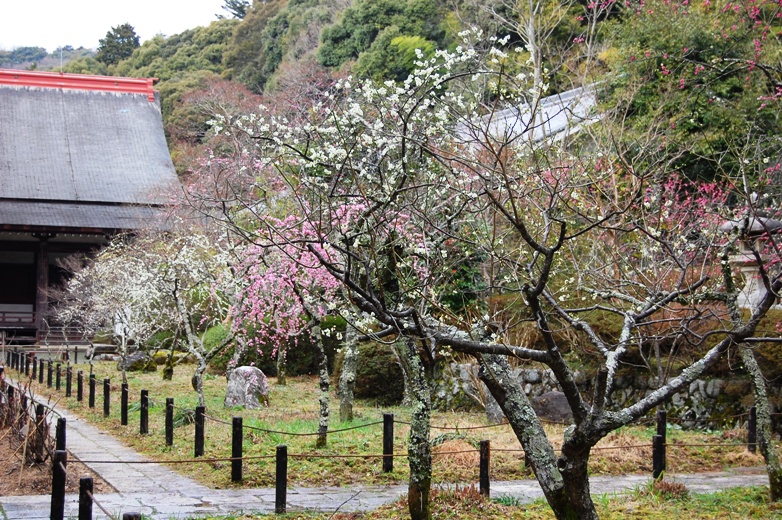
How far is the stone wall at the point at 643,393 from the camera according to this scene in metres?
12.2

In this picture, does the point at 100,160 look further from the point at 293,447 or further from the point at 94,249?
the point at 293,447

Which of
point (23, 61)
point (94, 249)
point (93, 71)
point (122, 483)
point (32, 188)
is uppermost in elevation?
point (23, 61)

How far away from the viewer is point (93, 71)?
4878 centimetres

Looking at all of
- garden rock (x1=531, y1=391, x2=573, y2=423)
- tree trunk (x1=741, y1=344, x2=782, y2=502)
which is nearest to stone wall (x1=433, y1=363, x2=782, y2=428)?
garden rock (x1=531, y1=391, x2=573, y2=423)

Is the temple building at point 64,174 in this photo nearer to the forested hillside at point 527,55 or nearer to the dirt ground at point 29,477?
the forested hillside at point 527,55

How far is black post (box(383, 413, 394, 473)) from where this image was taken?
8438 millimetres

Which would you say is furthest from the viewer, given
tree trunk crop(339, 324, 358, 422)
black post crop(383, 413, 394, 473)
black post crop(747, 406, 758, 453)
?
tree trunk crop(339, 324, 358, 422)

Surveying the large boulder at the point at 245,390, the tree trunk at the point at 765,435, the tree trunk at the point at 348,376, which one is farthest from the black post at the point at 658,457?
the large boulder at the point at 245,390

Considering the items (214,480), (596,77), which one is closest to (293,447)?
(214,480)

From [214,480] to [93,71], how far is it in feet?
151

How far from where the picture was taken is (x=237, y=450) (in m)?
7.96

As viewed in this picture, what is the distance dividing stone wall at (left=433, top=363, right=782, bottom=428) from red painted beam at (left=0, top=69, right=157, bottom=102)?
24.3 meters

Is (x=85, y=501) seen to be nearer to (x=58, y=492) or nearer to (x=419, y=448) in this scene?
(x=58, y=492)

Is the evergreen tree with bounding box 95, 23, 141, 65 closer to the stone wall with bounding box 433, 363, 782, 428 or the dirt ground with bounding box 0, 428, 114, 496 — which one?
the stone wall with bounding box 433, 363, 782, 428
